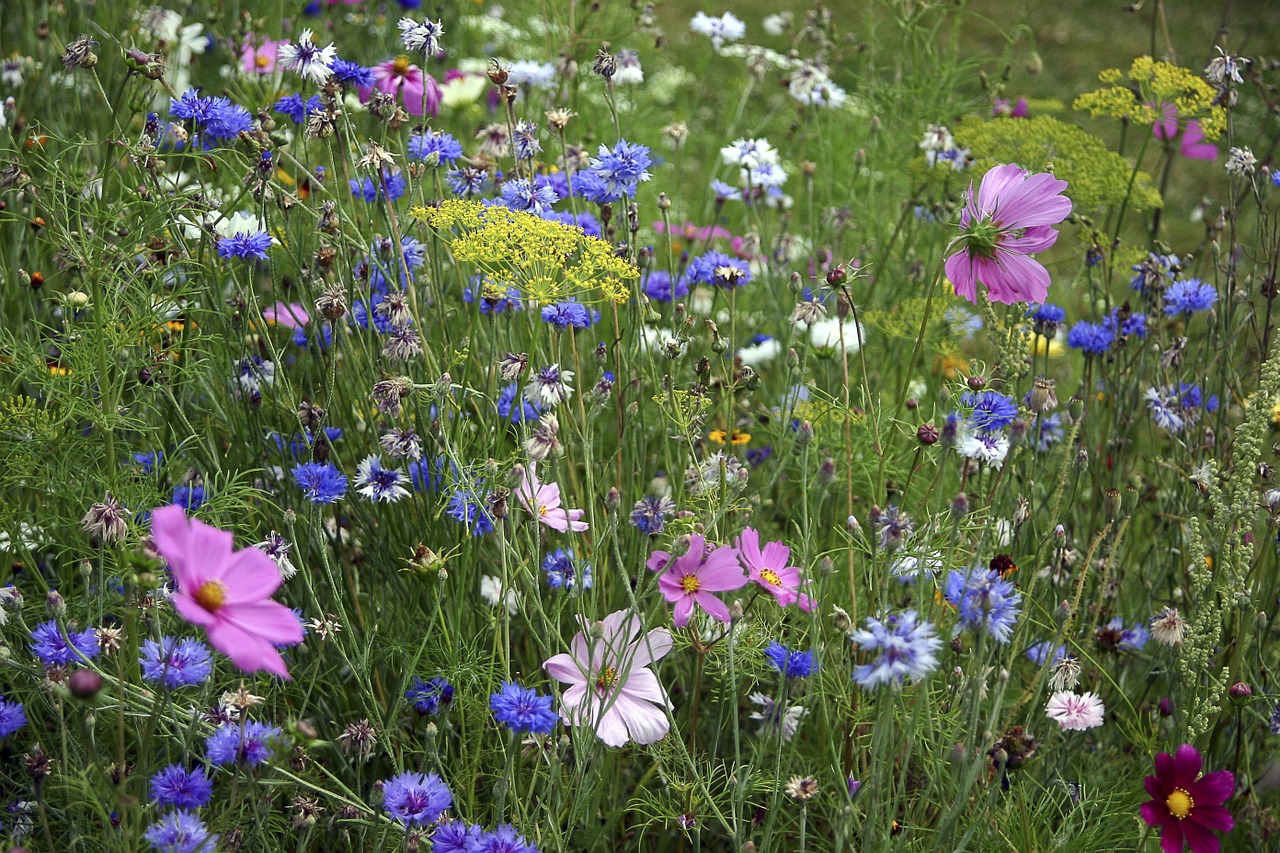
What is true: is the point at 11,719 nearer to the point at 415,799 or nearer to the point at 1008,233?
the point at 415,799

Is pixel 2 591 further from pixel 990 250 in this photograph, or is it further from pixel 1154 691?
pixel 1154 691

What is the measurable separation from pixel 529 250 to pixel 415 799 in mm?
620

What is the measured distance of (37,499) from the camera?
170cm

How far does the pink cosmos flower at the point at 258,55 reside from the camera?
7.98ft

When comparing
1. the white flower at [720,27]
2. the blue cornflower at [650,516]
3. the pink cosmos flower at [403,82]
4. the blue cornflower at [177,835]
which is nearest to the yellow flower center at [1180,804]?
the blue cornflower at [650,516]

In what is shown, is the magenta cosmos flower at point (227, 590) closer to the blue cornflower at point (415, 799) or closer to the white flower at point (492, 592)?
the blue cornflower at point (415, 799)

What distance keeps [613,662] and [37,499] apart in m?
0.96

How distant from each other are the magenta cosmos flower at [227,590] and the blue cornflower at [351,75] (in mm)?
874

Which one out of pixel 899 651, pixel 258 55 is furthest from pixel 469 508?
pixel 258 55

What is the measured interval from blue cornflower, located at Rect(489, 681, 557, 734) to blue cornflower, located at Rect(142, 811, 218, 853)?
0.30 meters

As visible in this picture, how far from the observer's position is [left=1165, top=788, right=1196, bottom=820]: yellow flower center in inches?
50.8

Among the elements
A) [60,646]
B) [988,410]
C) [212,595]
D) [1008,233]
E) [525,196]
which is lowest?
[60,646]

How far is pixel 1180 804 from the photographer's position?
129 centimetres

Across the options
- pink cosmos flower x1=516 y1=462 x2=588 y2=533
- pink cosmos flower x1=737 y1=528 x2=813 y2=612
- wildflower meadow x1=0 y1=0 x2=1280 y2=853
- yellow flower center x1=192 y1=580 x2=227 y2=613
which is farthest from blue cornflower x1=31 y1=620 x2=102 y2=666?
pink cosmos flower x1=737 y1=528 x2=813 y2=612
